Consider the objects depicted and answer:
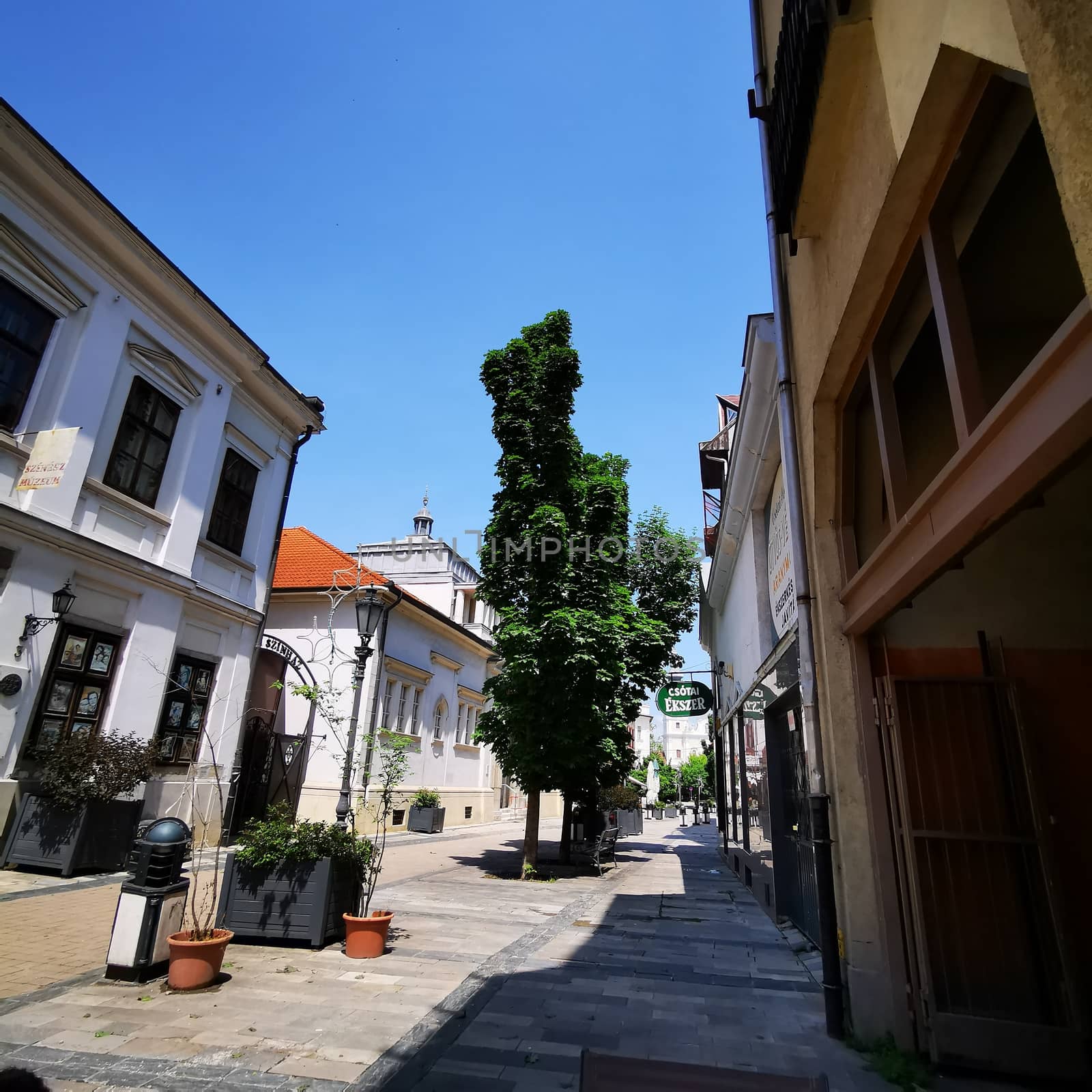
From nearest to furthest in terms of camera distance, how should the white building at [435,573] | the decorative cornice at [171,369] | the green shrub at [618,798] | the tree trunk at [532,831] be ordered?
1. the decorative cornice at [171,369]
2. the tree trunk at [532,831]
3. the green shrub at [618,798]
4. the white building at [435,573]

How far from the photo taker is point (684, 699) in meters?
17.3

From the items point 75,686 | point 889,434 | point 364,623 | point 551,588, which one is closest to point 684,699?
point 551,588

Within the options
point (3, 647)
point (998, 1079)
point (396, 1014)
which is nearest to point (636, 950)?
point (396, 1014)

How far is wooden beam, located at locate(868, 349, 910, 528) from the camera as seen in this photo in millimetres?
3982

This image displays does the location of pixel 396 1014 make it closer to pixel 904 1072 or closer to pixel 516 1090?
pixel 516 1090

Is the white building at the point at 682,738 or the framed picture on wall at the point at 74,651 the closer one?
the framed picture on wall at the point at 74,651

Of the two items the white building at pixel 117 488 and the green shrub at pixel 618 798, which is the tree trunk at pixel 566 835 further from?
the white building at pixel 117 488

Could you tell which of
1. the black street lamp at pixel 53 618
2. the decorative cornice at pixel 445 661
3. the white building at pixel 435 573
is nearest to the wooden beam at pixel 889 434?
the black street lamp at pixel 53 618

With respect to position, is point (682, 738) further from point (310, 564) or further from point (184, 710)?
point (184, 710)

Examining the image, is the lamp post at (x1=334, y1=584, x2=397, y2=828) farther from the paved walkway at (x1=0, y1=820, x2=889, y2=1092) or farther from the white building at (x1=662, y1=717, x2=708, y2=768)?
the white building at (x1=662, y1=717, x2=708, y2=768)

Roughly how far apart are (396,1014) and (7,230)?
1126 centimetres

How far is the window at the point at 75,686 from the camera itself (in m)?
9.73

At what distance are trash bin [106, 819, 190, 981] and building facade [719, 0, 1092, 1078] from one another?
16.4 ft

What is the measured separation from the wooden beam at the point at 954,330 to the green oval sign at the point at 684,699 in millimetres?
13868
